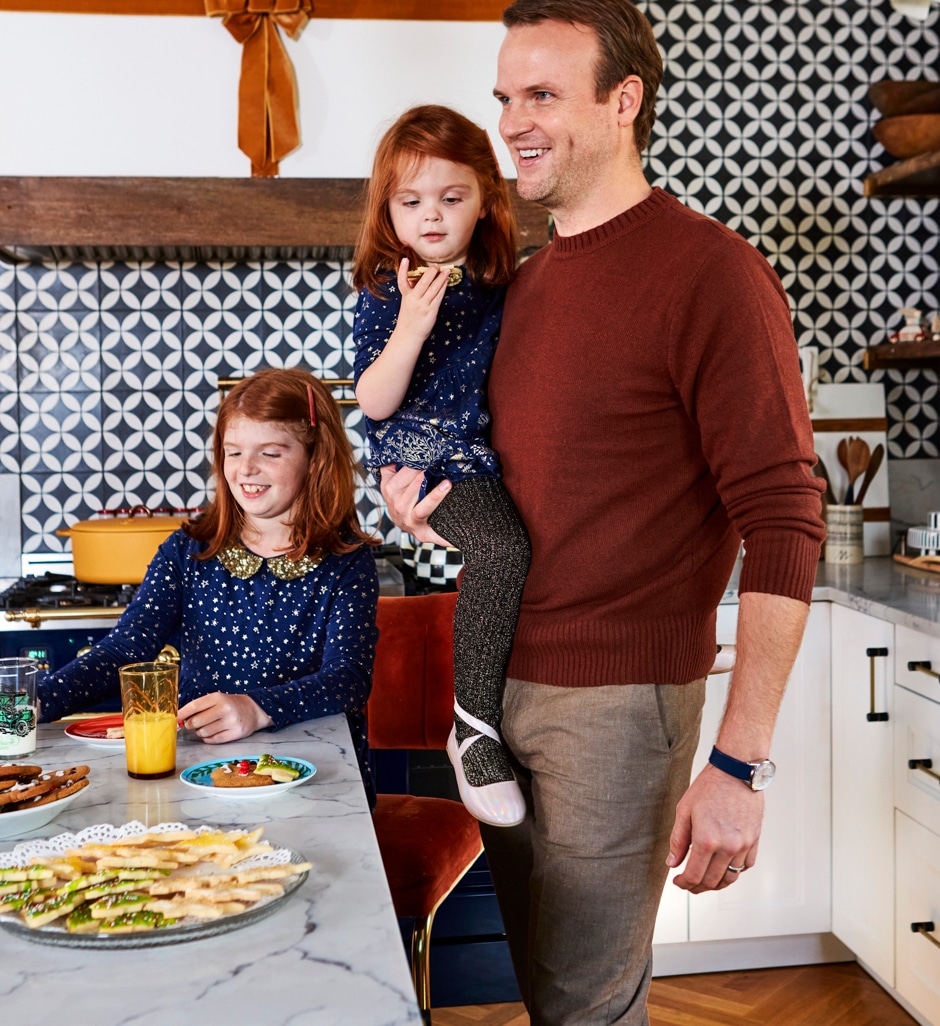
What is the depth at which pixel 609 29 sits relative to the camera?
124 centimetres

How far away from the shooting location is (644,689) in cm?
127

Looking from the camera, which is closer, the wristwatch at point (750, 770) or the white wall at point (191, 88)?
the wristwatch at point (750, 770)

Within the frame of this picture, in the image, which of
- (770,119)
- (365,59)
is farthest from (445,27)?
(770,119)

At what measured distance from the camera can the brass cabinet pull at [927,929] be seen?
215cm

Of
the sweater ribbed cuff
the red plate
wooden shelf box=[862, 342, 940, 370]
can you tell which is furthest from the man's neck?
wooden shelf box=[862, 342, 940, 370]

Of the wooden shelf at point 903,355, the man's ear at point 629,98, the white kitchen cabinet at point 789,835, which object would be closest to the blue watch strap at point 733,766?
the man's ear at point 629,98

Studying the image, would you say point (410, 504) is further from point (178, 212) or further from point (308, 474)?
point (178, 212)

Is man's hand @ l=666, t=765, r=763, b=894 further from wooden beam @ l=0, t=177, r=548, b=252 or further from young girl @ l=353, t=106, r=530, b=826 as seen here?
wooden beam @ l=0, t=177, r=548, b=252

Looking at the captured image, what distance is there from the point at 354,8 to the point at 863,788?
216 cm

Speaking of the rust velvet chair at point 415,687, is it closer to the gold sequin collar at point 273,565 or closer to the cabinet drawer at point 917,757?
the gold sequin collar at point 273,565

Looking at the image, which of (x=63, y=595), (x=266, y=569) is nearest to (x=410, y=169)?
(x=266, y=569)

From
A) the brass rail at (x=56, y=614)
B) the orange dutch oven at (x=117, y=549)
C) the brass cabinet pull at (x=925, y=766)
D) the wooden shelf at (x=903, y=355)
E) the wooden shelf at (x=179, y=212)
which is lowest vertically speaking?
the brass cabinet pull at (x=925, y=766)

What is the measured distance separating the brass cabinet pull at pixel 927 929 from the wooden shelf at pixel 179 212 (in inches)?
68.1

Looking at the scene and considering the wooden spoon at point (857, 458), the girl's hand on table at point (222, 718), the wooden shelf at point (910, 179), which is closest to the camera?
the girl's hand on table at point (222, 718)
